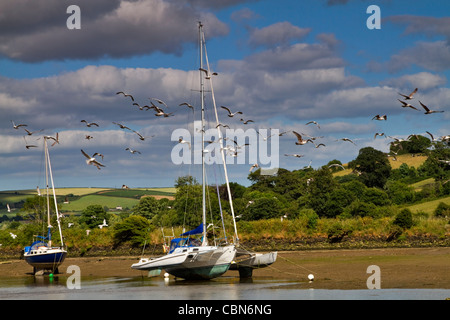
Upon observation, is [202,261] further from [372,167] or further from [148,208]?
[372,167]

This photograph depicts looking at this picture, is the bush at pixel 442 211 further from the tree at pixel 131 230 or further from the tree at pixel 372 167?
the tree at pixel 372 167

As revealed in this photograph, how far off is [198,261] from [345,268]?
10202 mm

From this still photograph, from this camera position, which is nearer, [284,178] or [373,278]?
[373,278]

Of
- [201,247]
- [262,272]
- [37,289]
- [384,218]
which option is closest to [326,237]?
[384,218]

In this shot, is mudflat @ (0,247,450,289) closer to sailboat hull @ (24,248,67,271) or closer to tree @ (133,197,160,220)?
sailboat hull @ (24,248,67,271)

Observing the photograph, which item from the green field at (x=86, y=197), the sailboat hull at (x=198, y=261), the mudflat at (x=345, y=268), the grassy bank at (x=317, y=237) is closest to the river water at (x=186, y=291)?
the sailboat hull at (x=198, y=261)

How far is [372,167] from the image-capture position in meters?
123

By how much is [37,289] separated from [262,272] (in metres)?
15.4

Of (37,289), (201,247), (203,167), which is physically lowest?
(37,289)

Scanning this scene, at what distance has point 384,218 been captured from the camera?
2611 inches

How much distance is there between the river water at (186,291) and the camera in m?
34.6

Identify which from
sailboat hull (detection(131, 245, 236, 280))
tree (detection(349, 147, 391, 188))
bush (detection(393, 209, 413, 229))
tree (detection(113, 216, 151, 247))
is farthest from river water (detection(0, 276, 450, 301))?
tree (detection(349, 147, 391, 188))

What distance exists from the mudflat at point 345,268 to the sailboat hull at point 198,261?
3.41m
